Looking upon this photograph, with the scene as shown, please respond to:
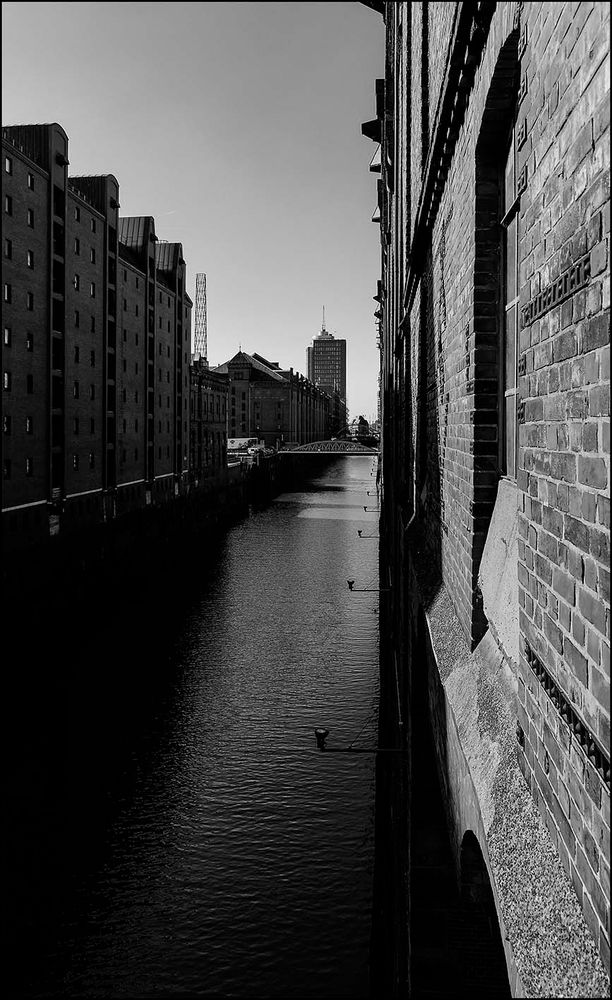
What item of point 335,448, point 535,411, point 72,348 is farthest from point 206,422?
point 535,411

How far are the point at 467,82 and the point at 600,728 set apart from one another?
3.67 meters

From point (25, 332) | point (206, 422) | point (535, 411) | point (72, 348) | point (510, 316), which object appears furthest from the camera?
point (206, 422)

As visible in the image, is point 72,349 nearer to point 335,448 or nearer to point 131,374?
point 131,374

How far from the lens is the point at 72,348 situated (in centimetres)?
3941

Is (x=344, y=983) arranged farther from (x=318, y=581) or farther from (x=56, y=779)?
(x=318, y=581)

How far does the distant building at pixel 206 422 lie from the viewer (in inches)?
2844

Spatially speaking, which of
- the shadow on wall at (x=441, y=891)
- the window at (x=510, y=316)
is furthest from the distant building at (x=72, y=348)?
the window at (x=510, y=316)

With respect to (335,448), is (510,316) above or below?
below

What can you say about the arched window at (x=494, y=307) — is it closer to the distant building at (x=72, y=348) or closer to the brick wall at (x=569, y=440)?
the brick wall at (x=569, y=440)

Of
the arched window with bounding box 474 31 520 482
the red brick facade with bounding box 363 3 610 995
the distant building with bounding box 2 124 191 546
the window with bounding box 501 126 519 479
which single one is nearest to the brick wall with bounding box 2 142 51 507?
the distant building with bounding box 2 124 191 546

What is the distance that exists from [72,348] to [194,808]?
27.6 m

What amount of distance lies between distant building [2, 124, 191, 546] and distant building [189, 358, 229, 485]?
13852mm


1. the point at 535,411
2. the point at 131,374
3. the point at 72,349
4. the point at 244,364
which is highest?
the point at 244,364

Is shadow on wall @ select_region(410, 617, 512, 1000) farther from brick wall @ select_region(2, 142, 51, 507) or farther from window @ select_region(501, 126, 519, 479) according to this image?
brick wall @ select_region(2, 142, 51, 507)
